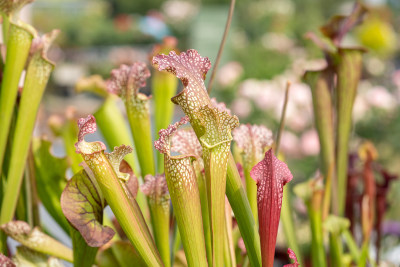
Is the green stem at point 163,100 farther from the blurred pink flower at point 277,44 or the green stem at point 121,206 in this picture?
the blurred pink flower at point 277,44

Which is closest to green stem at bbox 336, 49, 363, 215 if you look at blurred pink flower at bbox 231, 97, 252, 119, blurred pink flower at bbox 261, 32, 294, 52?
blurred pink flower at bbox 231, 97, 252, 119

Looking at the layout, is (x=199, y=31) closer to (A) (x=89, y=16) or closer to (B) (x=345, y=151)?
(B) (x=345, y=151)

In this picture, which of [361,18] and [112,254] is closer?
[112,254]

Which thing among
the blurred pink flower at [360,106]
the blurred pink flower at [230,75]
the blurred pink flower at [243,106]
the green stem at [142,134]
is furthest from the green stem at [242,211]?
the blurred pink flower at [230,75]

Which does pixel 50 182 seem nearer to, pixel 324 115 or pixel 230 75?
pixel 324 115

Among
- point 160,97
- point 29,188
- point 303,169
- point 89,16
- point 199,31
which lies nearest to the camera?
point 29,188

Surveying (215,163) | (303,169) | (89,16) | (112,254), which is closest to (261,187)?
(215,163)

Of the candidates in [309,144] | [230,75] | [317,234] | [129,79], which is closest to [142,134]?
[129,79]
